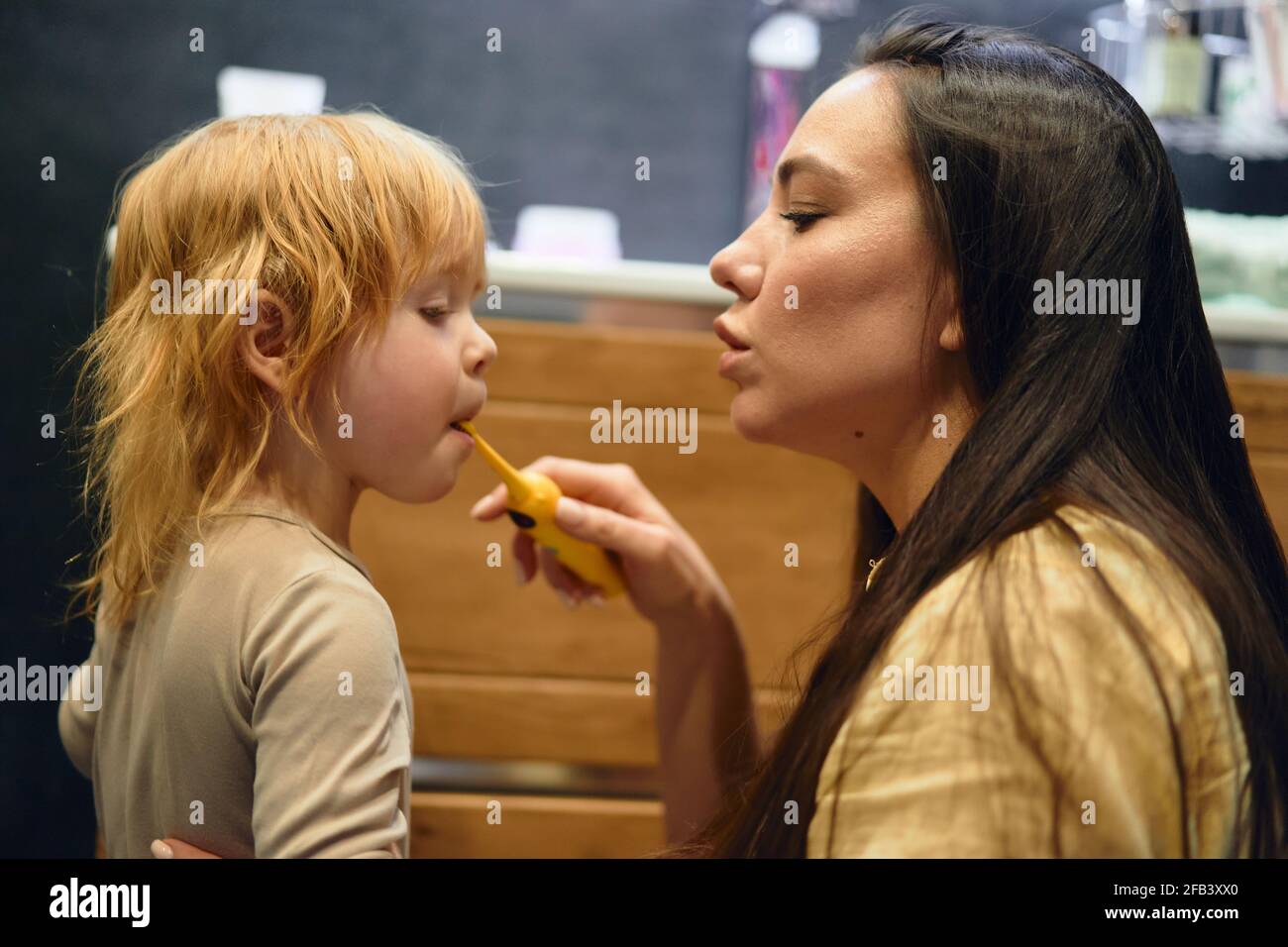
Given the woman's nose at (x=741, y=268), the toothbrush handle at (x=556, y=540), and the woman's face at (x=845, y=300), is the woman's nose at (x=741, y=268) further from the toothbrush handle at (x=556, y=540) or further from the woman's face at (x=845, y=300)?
the toothbrush handle at (x=556, y=540)

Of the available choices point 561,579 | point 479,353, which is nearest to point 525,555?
point 561,579

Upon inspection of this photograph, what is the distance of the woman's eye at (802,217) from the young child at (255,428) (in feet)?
0.69

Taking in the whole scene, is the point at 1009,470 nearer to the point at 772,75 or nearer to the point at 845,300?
the point at 845,300

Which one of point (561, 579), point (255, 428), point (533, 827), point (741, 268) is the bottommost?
point (533, 827)

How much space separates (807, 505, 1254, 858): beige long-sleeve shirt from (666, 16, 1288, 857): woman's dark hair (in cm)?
3

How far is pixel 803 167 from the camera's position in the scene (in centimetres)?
77

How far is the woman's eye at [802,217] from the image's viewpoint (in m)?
0.77

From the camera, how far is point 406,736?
671mm

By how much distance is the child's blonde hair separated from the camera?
704 millimetres

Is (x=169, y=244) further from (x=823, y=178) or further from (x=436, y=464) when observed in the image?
(x=823, y=178)

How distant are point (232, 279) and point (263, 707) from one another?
0.83 ft

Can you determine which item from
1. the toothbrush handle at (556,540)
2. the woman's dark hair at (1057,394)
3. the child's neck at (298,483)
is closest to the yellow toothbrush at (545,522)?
the toothbrush handle at (556,540)
